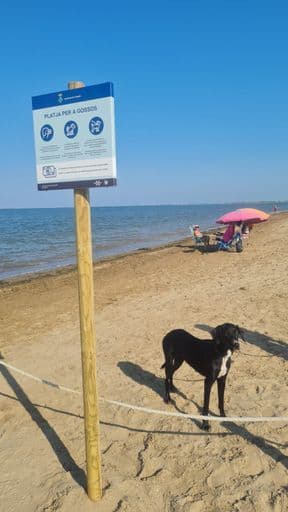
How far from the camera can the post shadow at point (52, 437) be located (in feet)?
12.2

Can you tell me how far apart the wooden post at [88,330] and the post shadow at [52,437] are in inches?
14.9

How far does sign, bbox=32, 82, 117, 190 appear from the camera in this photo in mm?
2754

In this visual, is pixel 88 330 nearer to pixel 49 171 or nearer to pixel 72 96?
pixel 49 171

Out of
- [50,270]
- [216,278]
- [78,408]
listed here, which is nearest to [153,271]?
[216,278]

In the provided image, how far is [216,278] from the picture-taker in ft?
39.9

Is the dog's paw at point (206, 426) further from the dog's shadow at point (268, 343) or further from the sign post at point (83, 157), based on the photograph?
the dog's shadow at point (268, 343)

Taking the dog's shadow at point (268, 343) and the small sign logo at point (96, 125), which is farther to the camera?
the dog's shadow at point (268, 343)

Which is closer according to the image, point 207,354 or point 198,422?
point 207,354

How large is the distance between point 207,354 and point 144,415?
109 cm

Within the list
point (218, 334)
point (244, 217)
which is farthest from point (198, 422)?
point (244, 217)

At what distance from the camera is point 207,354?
4285 mm

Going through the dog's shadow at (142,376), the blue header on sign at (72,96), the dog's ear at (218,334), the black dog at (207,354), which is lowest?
the dog's shadow at (142,376)

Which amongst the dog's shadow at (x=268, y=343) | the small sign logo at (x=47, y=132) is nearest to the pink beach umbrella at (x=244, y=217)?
the dog's shadow at (x=268, y=343)

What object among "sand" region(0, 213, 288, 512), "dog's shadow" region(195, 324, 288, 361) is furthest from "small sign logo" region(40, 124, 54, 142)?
"dog's shadow" region(195, 324, 288, 361)
